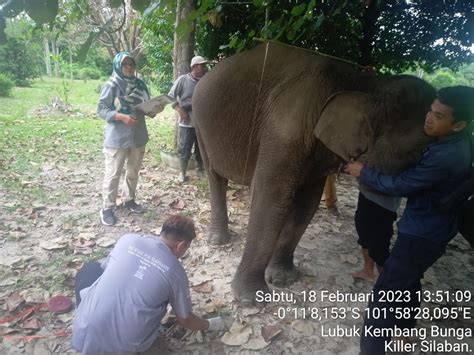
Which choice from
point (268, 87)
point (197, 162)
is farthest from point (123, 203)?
point (268, 87)

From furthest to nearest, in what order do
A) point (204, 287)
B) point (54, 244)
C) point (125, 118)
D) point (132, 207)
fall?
point (132, 207), point (125, 118), point (54, 244), point (204, 287)

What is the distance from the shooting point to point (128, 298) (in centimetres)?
228

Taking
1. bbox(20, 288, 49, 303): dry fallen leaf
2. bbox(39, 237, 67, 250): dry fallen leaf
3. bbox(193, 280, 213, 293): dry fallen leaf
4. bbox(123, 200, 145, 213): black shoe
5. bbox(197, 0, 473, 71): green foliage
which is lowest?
bbox(193, 280, 213, 293): dry fallen leaf

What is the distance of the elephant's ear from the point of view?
271 cm

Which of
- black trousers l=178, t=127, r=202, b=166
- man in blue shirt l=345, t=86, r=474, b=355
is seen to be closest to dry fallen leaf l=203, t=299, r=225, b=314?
man in blue shirt l=345, t=86, r=474, b=355

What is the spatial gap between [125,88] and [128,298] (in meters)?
3.05

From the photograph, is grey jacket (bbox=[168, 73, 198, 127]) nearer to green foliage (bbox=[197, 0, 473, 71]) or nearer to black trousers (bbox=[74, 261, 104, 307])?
green foliage (bbox=[197, 0, 473, 71])

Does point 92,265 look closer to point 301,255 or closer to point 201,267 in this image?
point 201,267

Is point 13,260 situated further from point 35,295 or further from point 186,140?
point 186,140

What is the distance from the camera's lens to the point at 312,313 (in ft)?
11.2

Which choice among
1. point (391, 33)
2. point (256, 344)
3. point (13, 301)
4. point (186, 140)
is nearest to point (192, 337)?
point (256, 344)

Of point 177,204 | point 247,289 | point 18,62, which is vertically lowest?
point 247,289

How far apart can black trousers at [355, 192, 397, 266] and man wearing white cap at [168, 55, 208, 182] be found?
10.2 ft

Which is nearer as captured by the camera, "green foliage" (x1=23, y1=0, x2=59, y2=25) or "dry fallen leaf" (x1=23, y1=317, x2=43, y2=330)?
"green foliage" (x1=23, y1=0, x2=59, y2=25)
